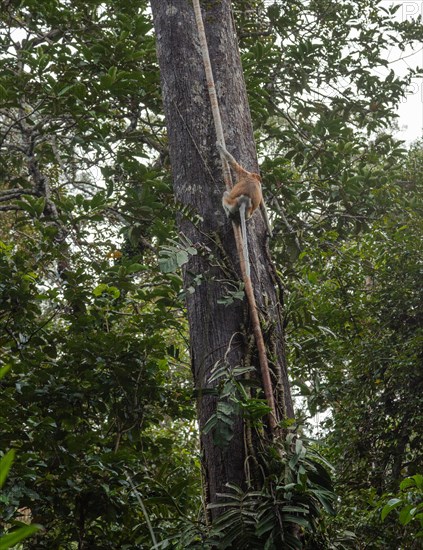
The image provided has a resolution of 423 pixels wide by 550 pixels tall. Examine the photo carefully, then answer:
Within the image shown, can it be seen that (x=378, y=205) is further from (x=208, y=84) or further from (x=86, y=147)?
(x=208, y=84)

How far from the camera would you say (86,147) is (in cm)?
399

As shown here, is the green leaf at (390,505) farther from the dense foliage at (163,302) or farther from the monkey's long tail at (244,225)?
the monkey's long tail at (244,225)

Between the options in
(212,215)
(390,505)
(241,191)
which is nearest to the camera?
(390,505)

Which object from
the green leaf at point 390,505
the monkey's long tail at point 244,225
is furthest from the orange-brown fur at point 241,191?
the green leaf at point 390,505

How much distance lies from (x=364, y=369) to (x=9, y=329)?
79.9 inches

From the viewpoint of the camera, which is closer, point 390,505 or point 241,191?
point 390,505

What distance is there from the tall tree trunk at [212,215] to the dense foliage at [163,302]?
0.44 feet

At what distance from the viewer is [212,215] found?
2.31 m

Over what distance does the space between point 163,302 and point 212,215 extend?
33.7 inches

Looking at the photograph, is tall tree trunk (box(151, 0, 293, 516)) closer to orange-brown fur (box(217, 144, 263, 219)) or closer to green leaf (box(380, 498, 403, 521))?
orange-brown fur (box(217, 144, 263, 219))

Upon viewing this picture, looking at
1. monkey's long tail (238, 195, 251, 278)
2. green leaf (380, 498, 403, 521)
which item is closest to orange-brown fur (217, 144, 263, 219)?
Answer: monkey's long tail (238, 195, 251, 278)

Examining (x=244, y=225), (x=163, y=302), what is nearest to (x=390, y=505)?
(x=244, y=225)

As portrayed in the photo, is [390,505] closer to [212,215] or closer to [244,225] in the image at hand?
[244,225]

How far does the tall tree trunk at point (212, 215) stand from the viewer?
2.07 m
